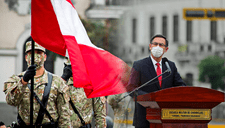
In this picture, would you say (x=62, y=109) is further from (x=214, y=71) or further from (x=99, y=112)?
(x=214, y=71)

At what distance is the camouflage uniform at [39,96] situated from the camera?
4195mm

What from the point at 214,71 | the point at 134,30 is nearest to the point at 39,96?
the point at 214,71

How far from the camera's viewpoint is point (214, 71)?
104 ft

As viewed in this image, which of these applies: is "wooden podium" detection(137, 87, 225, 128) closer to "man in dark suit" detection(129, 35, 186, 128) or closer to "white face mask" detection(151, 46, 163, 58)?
"man in dark suit" detection(129, 35, 186, 128)

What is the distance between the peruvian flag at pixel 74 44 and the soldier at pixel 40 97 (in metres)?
0.39

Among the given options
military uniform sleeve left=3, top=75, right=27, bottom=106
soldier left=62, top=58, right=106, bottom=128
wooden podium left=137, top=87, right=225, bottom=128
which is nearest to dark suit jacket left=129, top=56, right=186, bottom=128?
wooden podium left=137, top=87, right=225, bottom=128

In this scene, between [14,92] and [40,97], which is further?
[40,97]

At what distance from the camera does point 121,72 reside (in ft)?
14.1

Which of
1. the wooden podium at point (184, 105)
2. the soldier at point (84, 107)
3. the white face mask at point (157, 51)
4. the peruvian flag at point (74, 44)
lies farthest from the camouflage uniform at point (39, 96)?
the wooden podium at point (184, 105)

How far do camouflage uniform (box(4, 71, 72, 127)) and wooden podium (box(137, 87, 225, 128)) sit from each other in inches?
63.1

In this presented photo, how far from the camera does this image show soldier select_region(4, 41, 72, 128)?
419 centimetres

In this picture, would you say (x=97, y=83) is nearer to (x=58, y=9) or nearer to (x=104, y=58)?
(x=104, y=58)

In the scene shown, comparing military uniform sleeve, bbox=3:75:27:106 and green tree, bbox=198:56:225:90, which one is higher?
green tree, bbox=198:56:225:90

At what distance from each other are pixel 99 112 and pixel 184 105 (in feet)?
8.52
